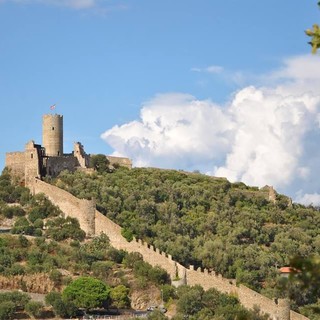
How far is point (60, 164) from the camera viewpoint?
57344 mm

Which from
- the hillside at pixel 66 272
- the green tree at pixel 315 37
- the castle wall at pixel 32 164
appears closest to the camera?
the green tree at pixel 315 37

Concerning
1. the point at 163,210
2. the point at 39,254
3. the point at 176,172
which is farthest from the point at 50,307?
the point at 176,172

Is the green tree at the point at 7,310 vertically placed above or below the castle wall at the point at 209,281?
below

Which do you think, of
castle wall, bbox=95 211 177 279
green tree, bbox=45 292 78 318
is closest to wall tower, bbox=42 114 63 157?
castle wall, bbox=95 211 177 279

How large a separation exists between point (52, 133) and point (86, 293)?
1778 centimetres

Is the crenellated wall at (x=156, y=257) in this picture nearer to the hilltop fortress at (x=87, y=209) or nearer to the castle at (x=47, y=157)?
the hilltop fortress at (x=87, y=209)

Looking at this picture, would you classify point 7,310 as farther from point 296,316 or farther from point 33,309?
point 296,316

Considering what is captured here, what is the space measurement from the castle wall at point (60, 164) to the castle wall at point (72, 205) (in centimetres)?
286

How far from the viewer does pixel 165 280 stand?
45.2 metres

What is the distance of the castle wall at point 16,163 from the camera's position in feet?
184

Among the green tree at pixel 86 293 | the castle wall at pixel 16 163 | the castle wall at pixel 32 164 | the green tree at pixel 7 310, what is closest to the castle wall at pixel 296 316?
the green tree at pixel 86 293

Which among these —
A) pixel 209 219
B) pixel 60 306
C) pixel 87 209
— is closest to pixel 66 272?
pixel 87 209

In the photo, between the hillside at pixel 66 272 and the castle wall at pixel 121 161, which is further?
the castle wall at pixel 121 161

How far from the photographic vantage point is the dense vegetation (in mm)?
48531
